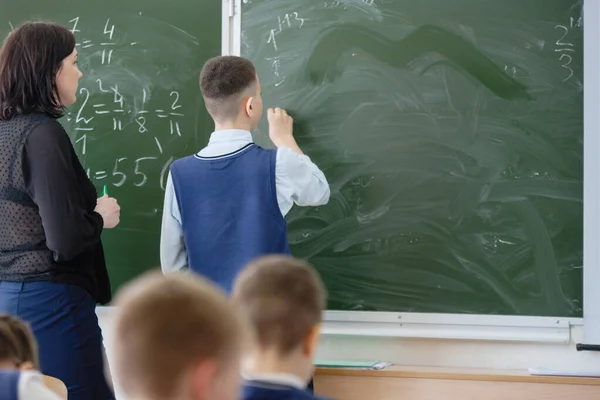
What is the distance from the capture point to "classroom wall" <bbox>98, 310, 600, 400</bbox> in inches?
129

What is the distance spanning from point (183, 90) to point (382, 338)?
1358 mm

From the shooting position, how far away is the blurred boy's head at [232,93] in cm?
311

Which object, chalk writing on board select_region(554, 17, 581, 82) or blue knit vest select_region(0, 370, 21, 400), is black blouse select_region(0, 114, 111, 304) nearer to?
blue knit vest select_region(0, 370, 21, 400)

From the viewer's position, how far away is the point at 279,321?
5.85ft

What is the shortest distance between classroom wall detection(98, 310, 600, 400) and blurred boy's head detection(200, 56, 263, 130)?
971mm

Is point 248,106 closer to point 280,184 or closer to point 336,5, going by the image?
point 280,184

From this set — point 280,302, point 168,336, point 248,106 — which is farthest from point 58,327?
point 168,336

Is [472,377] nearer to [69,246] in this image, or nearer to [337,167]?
[337,167]

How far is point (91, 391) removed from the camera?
273 cm

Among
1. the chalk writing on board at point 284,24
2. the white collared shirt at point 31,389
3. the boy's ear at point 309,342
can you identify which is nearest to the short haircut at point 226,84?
the chalk writing on board at point 284,24

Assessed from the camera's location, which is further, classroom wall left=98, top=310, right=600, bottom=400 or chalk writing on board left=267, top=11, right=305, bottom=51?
chalk writing on board left=267, top=11, right=305, bottom=51

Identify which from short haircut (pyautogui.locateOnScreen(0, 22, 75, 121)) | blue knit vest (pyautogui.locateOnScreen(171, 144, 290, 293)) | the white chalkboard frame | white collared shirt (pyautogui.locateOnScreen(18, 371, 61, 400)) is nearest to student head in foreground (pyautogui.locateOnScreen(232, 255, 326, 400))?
white collared shirt (pyautogui.locateOnScreen(18, 371, 61, 400))

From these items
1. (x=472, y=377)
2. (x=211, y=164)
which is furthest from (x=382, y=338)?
(x=211, y=164)

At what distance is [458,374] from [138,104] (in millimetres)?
1781
